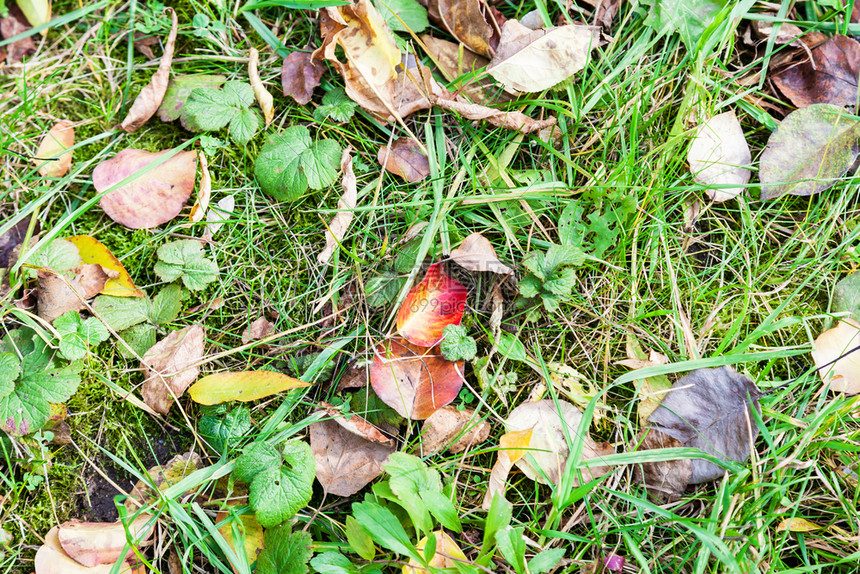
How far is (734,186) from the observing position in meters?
1.86

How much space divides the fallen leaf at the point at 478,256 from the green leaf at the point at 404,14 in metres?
0.84

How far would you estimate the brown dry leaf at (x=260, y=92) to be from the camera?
1983 millimetres

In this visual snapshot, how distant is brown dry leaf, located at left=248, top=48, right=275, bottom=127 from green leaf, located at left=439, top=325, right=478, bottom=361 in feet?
3.48

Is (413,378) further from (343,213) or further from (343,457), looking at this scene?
(343,213)

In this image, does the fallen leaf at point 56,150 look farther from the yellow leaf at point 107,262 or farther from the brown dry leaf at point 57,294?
the brown dry leaf at point 57,294

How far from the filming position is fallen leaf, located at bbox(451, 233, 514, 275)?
1826 millimetres

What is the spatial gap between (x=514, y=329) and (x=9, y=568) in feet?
5.93

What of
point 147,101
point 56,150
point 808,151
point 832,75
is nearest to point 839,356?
point 808,151

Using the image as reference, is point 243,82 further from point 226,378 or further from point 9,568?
point 9,568

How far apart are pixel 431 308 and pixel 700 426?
0.97 m

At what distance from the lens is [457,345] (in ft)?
5.75

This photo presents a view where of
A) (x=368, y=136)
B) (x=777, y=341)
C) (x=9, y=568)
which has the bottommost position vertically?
(x=9, y=568)

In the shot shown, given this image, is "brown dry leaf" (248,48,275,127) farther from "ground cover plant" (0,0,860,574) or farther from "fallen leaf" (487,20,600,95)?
"fallen leaf" (487,20,600,95)

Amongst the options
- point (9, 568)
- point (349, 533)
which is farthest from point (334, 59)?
point (9, 568)
